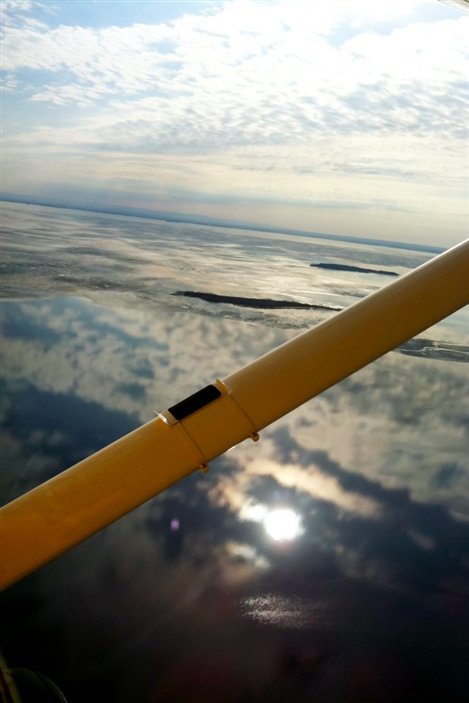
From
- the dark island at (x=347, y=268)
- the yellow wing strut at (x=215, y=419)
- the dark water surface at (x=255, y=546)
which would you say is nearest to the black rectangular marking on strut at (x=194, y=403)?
the yellow wing strut at (x=215, y=419)

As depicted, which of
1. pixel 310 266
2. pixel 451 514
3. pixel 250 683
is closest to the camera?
pixel 250 683

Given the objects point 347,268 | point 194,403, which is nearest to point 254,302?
point 347,268

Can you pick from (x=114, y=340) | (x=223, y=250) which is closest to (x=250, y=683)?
(x=114, y=340)

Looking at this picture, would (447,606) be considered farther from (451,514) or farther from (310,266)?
(310,266)

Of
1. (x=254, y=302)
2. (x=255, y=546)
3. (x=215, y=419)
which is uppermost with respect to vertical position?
(x=215, y=419)

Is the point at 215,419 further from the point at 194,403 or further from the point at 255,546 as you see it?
the point at 255,546

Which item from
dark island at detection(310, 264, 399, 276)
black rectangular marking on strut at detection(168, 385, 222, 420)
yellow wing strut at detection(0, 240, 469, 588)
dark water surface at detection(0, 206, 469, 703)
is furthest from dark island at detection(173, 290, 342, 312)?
black rectangular marking on strut at detection(168, 385, 222, 420)

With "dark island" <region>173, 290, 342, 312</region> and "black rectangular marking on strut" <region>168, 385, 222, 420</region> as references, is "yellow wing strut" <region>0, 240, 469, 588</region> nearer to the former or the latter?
"black rectangular marking on strut" <region>168, 385, 222, 420</region>
